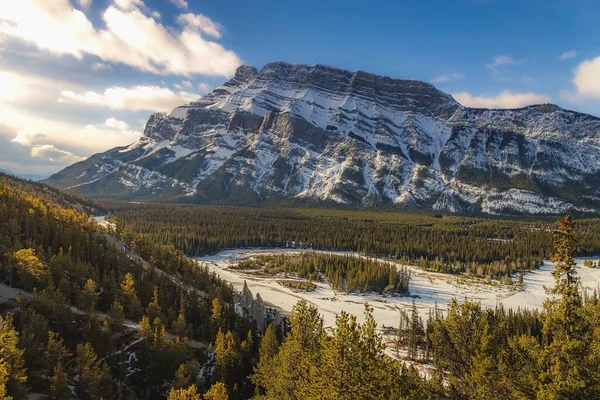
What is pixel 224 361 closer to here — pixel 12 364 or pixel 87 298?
pixel 87 298

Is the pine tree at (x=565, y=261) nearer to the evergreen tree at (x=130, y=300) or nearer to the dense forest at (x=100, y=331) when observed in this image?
the dense forest at (x=100, y=331)

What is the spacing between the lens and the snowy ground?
129m

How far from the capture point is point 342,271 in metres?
168

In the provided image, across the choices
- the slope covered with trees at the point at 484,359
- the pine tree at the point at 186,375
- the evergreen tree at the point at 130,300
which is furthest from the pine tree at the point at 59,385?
the slope covered with trees at the point at 484,359

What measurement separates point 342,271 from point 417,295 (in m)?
33.9

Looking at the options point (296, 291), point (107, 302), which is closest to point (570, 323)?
point (107, 302)

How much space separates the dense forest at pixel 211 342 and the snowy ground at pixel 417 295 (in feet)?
60.4

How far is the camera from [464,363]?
3148 cm

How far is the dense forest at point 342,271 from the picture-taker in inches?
5955

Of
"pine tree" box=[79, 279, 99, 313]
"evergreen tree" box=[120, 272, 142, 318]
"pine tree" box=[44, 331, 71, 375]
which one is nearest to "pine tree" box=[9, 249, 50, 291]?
"pine tree" box=[79, 279, 99, 313]

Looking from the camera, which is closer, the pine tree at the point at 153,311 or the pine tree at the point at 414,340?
the pine tree at the point at 153,311

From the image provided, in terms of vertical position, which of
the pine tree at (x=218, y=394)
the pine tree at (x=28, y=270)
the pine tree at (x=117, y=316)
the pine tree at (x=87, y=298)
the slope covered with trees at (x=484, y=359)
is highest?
the slope covered with trees at (x=484, y=359)

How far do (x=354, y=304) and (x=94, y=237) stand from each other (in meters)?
88.5

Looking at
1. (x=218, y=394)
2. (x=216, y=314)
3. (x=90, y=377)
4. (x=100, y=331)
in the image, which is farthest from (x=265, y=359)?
(x=100, y=331)
